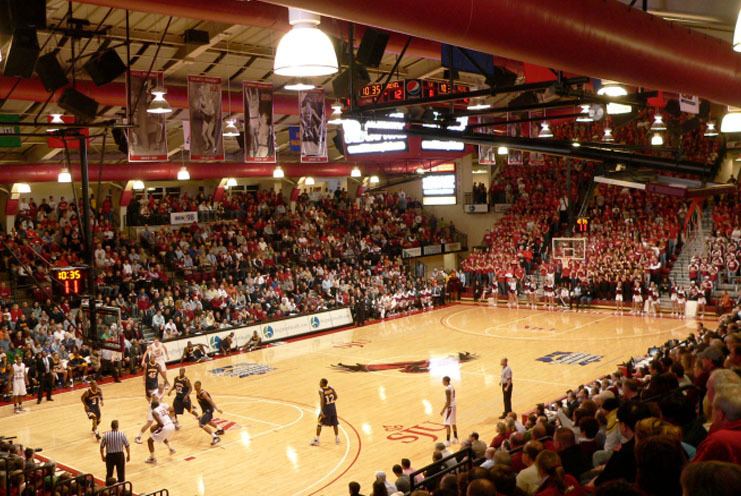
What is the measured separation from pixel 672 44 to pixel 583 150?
216 inches

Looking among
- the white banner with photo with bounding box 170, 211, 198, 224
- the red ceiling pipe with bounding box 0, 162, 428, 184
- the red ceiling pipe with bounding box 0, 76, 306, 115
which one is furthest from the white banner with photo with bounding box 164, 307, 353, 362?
the white banner with photo with bounding box 170, 211, 198, 224

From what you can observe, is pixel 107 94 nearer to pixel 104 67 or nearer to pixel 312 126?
pixel 312 126

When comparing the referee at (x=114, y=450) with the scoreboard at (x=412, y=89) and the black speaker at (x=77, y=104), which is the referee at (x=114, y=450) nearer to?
the black speaker at (x=77, y=104)

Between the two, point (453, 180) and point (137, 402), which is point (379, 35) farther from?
point (453, 180)

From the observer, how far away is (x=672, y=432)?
4.26 m

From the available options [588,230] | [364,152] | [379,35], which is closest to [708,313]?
[588,230]

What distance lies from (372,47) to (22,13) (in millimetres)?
4610

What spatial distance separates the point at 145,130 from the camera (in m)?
16.7

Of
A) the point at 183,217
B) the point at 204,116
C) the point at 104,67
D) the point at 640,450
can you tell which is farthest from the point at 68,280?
the point at 183,217

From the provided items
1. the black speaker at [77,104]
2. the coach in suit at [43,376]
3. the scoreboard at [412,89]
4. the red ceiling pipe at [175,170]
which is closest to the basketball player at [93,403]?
the coach in suit at [43,376]

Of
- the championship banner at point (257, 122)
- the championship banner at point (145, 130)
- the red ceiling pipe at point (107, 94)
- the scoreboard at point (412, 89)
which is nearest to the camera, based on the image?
the scoreboard at point (412, 89)

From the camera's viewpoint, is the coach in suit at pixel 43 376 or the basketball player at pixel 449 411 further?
the coach in suit at pixel 43 376

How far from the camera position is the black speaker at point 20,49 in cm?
995

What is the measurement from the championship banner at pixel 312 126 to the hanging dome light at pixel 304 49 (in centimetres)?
1416
